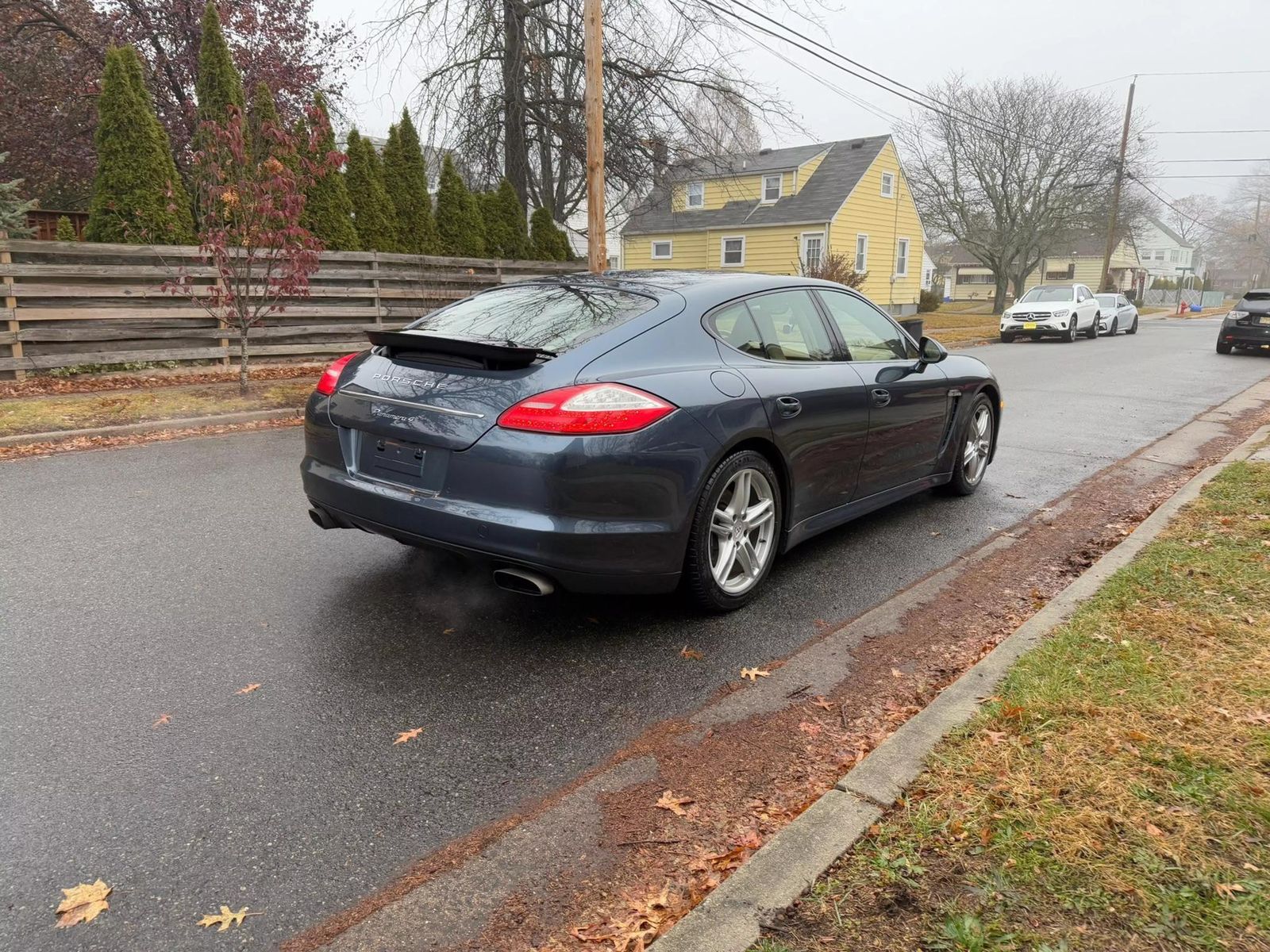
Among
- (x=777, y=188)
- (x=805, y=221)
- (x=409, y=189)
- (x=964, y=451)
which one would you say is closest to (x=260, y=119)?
(x=409, y=189)

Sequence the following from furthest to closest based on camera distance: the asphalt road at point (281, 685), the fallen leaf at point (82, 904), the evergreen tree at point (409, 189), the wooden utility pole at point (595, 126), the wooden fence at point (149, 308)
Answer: the evergreen tree at point (409, 189) < the wooden utility pole at point (595, 126) < the wooden fence at point (149, 308) < the asphalt road at point (281, 685) < the fallen leaf at point (82, 904)

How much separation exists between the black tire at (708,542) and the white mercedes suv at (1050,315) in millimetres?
23170

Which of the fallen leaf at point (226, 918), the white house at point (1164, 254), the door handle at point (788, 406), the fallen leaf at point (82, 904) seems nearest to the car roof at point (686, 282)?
the door handle at point (788, 406)

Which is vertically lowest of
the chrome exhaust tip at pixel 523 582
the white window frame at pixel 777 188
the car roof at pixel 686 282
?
the chrome exhaust tip at pixel 523 582

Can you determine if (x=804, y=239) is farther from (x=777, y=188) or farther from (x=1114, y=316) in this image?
(x=1114, y=316)

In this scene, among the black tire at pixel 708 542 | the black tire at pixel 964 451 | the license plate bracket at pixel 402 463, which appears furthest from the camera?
the black tire at pixel 964 451

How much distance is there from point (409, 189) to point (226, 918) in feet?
49.1

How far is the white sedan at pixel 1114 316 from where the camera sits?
2750 cm

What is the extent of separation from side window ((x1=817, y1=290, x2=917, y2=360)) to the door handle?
0.87m

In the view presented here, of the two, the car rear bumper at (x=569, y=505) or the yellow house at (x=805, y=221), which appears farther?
the yellow house at (x=805, y=221)

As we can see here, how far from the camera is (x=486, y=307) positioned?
4.24 metres

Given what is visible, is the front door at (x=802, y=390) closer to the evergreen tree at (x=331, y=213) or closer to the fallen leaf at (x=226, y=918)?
the fallen leaf at (x=226, y=918)

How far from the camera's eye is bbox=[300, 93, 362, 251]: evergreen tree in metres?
13.5

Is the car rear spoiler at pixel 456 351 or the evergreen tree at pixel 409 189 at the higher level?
the evergreen tree at pixel 409 189
